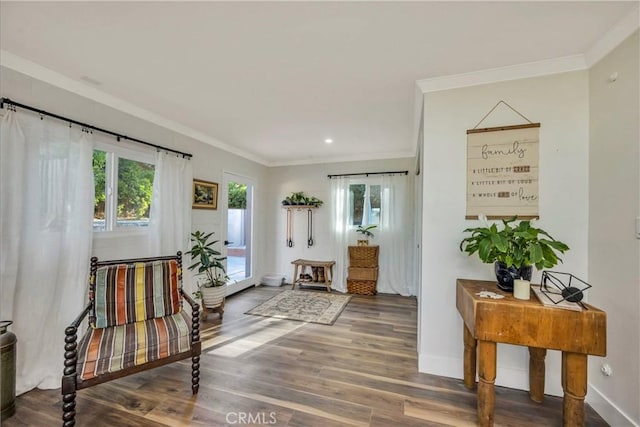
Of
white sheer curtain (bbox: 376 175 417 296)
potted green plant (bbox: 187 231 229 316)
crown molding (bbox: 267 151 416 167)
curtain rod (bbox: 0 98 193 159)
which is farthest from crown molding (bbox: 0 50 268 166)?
white sheer curtain (bbox: 376 175 417 296)

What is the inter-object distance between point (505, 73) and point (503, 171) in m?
0.74

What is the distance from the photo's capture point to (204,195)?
3.76m

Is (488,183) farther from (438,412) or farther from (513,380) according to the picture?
(438,412)

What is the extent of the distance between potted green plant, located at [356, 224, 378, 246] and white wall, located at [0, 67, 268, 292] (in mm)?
2189

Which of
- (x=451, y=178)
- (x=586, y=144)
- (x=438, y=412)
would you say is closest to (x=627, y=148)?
(x=586, y=144)

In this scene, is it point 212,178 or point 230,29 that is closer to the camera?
point 230,29

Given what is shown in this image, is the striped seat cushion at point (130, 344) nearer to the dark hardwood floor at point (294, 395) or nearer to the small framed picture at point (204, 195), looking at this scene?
the dark hardwood floor at point (294, 395)

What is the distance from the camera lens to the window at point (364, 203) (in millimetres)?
4691

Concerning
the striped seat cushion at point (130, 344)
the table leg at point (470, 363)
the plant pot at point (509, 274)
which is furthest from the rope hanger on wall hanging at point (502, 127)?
the striped seat cushion at point (130, 344)

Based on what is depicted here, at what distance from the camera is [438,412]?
1734 mm

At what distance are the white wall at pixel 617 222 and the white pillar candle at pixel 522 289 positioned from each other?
58 cm

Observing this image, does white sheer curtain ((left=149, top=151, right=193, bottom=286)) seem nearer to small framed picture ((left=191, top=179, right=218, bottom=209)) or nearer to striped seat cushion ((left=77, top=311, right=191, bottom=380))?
small framed picture ((left=191, top=179, right=218, bottom=209))

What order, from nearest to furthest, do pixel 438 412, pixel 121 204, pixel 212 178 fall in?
pixel 438 412 → pixel 121 204 → pixel 212 178

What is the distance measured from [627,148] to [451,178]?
3.16 ft
